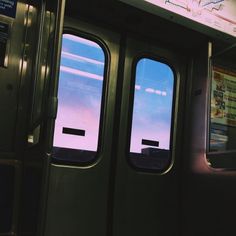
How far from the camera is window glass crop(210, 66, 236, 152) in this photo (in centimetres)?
335

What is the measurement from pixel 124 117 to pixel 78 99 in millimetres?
406

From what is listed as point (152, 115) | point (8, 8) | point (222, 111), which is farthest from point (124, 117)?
point (8, 8)

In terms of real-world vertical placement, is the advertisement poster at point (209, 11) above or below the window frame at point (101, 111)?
above

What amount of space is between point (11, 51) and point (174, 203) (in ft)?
5.89

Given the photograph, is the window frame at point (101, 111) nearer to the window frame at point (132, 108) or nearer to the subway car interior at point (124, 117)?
the subway car interior at point (124, 117)

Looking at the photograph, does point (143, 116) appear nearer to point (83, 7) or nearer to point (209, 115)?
point (209, 115)

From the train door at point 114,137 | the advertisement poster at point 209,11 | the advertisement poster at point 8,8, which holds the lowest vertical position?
the train door at point 114,137

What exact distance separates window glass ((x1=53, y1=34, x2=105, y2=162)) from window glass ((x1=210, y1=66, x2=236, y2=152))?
3.15ft

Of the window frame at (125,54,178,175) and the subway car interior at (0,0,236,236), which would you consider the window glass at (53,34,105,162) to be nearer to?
the subway car interior at (0,0,236,236)

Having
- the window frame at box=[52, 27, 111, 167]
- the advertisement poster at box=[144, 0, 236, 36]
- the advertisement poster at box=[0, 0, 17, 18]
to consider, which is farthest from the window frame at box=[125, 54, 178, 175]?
the advertisement poster at box=[0, 0, 17, 18]

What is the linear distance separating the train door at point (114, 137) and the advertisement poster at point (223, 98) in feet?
0.99

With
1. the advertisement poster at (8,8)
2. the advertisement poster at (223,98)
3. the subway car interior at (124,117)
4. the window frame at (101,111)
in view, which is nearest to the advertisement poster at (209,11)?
the subway car interior at (124,117)

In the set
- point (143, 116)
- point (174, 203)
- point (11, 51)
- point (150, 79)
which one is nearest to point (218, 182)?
point (174, 203)

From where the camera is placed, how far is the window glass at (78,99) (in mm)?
2904
